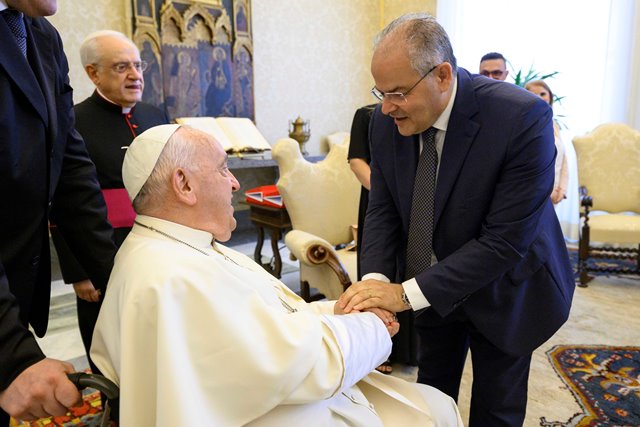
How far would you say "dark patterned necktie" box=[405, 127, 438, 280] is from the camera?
4.98 feet

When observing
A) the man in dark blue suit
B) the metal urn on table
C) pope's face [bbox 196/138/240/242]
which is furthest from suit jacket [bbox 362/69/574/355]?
the metal urn on table

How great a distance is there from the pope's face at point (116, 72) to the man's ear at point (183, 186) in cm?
129

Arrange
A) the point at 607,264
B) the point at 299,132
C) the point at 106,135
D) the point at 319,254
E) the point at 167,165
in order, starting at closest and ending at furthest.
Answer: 1. the point at 167,165
2. the point at 106,135
3. the point at 319,254
4. the point at 607,264
5. the point at 299,132

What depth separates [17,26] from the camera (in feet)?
4.24

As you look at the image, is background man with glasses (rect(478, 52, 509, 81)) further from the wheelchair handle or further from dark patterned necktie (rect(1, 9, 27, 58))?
the wheelchair handle

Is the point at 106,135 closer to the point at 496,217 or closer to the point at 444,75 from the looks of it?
the point at 444,75

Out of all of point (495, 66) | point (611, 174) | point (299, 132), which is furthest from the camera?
point (299, 132)

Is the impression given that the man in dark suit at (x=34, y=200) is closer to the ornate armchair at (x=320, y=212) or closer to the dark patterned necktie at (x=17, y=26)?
the dark patterned necktie at (x=17, y=26)

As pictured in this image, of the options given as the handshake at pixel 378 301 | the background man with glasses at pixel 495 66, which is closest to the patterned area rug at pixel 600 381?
the handshake at pixel 378 301

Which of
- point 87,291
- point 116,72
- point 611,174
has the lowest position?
point 87,291

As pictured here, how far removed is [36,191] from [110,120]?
43.8 inches

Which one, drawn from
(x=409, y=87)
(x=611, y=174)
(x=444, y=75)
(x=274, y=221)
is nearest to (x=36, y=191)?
(x=409, y=87)

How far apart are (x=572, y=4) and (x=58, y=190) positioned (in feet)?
19.7

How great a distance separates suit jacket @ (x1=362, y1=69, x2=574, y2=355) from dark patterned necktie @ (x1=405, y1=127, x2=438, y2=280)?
3 cm
